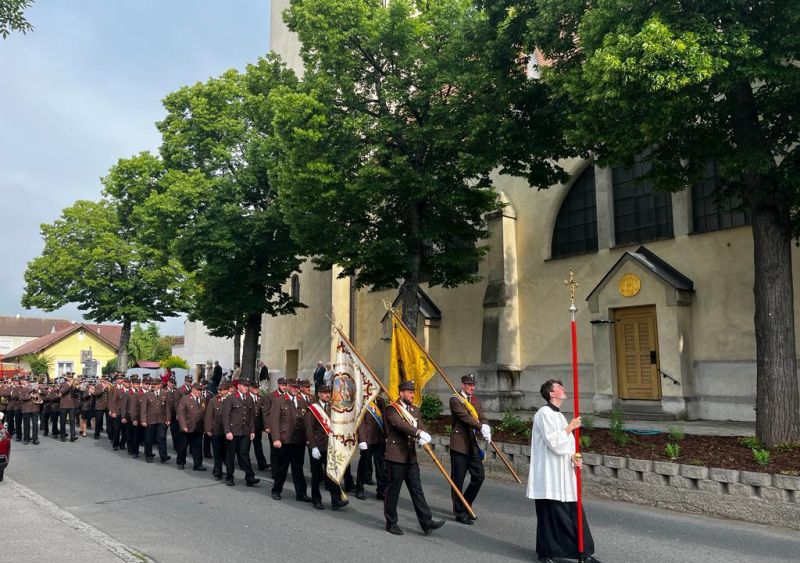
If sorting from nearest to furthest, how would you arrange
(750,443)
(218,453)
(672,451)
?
1. (672,451)
2. (750,443)
3. (218,453)

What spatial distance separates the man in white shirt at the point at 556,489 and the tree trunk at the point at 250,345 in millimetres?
18079

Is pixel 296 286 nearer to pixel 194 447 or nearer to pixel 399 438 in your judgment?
pixel 194 447

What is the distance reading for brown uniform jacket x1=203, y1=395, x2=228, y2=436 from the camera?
39.3ft

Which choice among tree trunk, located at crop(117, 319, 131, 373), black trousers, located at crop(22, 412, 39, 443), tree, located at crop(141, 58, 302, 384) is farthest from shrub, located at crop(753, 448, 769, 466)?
tree trunk, located at crop(117, 319, 131, 373)

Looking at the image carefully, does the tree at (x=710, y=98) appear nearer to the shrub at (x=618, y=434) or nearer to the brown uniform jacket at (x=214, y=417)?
the shrub at (x=618, y=434)

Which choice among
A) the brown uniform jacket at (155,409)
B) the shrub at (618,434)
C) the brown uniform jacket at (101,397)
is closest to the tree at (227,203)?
the brown uniform jacket at (101,397)

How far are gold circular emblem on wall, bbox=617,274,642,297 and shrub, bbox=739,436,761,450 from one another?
709cm

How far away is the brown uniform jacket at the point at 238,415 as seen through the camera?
11.5m

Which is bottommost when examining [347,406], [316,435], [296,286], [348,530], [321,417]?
[348,530]

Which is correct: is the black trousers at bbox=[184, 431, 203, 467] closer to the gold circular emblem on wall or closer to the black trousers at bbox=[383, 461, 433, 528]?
the black trousers at bbox=[383, 461, 433, 528]

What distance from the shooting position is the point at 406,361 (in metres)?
11.0

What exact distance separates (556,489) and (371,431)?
12.4 feet

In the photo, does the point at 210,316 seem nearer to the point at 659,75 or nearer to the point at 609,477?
the point at 609,477

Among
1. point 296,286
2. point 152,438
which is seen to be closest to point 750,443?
point 152,438
